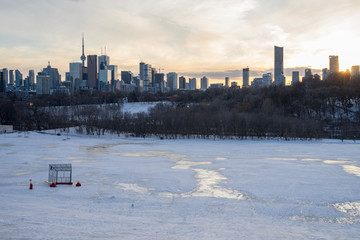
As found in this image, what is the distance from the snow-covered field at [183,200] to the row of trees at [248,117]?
86.7 ft

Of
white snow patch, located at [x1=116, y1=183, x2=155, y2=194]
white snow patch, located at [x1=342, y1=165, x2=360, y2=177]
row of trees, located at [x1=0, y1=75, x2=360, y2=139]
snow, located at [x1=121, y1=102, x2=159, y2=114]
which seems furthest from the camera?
snow, located at [x1=121, y1=102, x2=159, y2=114]

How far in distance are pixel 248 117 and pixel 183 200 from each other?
139ft

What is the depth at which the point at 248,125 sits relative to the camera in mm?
54031

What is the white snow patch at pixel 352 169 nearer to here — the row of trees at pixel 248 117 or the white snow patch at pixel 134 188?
the white snow patch at pixel 134 188

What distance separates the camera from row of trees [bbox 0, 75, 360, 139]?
2106 inches

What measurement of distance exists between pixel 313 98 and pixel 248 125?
84.8ft

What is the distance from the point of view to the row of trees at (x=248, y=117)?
176 ft

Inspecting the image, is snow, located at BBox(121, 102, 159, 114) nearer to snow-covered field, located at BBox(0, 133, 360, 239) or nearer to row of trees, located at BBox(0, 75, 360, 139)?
row of trees, located at BBox(0, 75, 360, 139)

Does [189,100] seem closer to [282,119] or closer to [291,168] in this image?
[282,119]

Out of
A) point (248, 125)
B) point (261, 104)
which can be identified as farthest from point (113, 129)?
point (261, 104)

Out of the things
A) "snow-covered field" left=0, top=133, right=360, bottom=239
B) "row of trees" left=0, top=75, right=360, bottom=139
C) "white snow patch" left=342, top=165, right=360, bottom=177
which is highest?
"row of trees" left=0, top=75, right=360, bottom=139

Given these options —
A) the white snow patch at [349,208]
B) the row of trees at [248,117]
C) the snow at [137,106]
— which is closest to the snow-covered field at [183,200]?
the white snow patch at [349,208]

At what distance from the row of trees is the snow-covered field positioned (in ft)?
86.7

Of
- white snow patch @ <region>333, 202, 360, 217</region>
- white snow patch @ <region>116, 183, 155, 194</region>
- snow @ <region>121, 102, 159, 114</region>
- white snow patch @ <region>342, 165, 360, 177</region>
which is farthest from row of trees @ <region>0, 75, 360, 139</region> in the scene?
white snow patch @ <region>333, 202, 360, 217</region>
